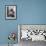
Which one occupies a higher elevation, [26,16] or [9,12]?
[9,12]

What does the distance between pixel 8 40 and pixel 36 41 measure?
103cm

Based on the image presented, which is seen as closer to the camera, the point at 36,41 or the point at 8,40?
the point at 36,41

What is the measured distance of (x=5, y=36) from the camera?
16.1 feet

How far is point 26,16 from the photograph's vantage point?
16.1 feet

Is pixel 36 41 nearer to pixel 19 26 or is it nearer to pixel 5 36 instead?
pixel 19 26

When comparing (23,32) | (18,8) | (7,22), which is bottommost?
(23,32)

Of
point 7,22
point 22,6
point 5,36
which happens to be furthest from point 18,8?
point 5,36

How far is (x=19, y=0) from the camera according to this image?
4918mm

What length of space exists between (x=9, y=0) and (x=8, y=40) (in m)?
1.44

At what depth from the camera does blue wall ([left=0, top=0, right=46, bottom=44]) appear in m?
4.89

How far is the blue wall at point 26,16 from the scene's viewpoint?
4.89 m

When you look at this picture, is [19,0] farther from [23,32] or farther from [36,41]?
[36,41]

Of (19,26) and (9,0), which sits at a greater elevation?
(9,0)

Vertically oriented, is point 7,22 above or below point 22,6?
below
